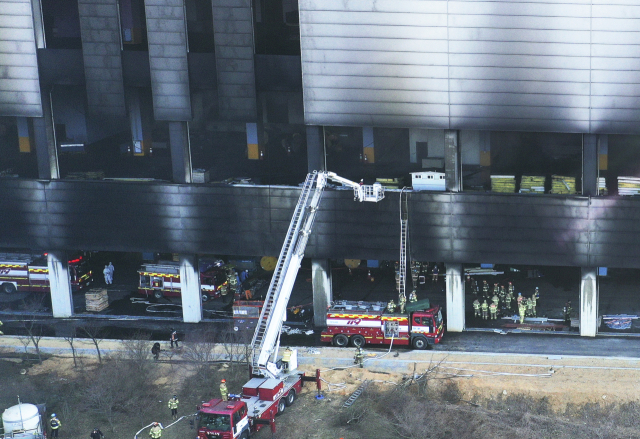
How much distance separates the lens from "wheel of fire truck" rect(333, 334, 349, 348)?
60031 millimetres

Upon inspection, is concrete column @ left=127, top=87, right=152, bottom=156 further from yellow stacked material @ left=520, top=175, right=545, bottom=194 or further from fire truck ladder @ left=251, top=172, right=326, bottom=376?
yellow stacked material @ left=520, top=175, right=545, bottom=194

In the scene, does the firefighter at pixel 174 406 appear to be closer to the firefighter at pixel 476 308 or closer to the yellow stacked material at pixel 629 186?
the firefighter at pixel 476 308

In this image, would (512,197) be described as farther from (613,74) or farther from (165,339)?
(165,339)

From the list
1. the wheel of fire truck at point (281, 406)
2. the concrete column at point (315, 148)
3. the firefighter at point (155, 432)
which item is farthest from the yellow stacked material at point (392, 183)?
the firefighter at point (155, 432)

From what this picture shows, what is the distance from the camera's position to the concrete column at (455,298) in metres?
61.7

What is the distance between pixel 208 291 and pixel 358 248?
37.9 feet

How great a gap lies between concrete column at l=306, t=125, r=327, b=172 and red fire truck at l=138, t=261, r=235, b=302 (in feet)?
38.7

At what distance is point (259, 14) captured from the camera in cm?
8306

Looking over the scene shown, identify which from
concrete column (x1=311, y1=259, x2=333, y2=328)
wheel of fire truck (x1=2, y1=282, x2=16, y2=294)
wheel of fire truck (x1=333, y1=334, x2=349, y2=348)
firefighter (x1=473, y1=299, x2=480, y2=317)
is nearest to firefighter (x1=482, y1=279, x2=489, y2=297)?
firefighter (x1=473, y1=299, x2=480, y2=317)

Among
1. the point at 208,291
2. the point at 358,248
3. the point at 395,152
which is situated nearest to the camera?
the point at 358,248

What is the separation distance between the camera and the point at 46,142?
2542 inches

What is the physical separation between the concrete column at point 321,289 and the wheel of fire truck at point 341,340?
10.7ft

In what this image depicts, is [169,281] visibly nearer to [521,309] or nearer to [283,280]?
[283,280]

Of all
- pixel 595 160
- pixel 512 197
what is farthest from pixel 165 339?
pixel 595 160
